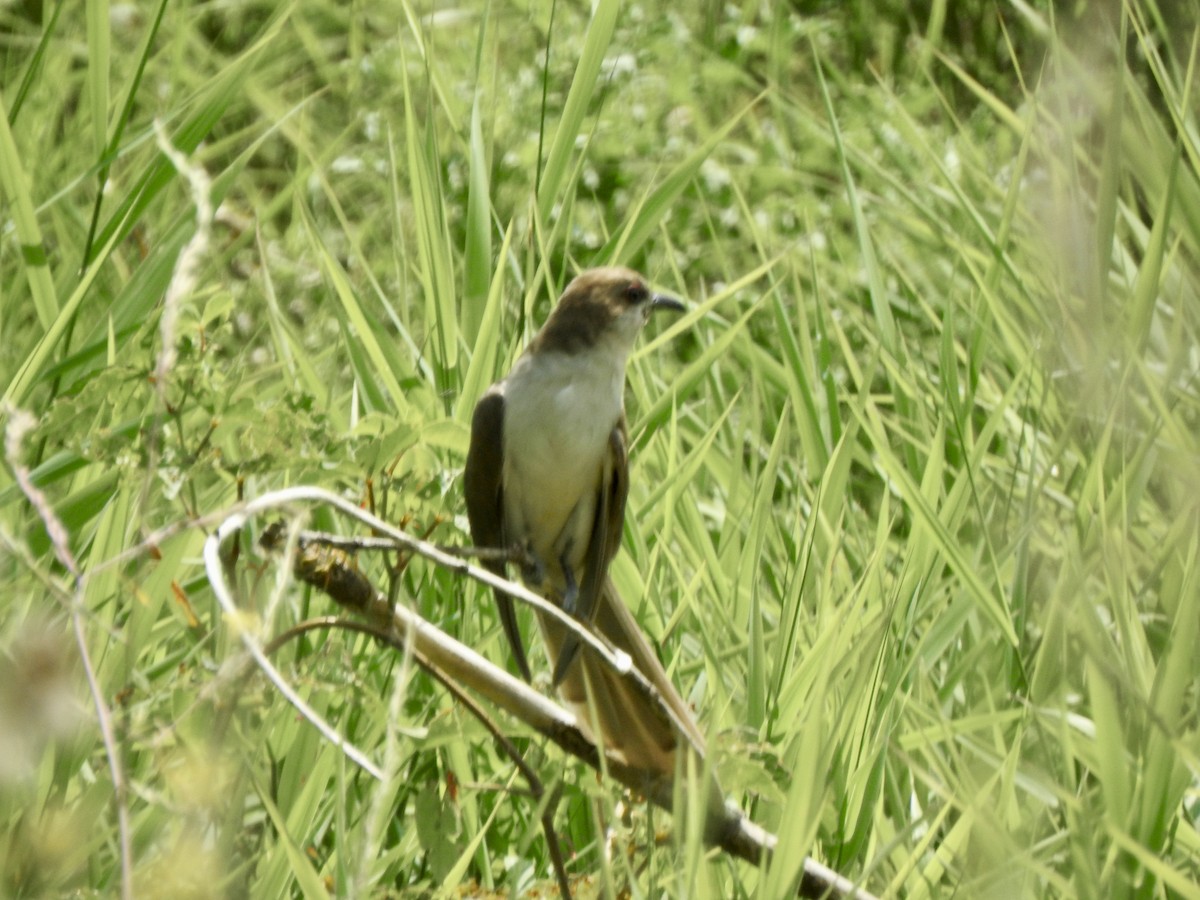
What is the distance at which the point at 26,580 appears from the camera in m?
2.51

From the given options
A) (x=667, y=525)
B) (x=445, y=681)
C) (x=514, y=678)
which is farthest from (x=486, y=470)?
(x=445, y=681)

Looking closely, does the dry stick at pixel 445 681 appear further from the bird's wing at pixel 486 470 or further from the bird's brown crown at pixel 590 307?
the bird's brown crown at pixel 590 307

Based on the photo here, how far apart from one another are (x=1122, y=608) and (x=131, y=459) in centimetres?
144

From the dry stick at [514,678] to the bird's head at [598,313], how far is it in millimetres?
1213

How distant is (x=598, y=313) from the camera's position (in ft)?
10.7

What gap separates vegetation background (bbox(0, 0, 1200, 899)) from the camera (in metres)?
1.88

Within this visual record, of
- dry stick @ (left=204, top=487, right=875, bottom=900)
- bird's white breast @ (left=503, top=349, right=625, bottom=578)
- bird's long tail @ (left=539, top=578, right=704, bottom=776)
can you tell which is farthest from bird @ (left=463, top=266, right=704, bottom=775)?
dry stick @ (left=204, top=487, right=875, bottom=900)

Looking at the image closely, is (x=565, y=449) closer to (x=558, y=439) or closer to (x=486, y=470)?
(x=558, y=439)

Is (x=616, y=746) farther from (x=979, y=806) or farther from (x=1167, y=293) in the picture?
(x=1167, y=293)

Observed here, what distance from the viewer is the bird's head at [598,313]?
3.21m

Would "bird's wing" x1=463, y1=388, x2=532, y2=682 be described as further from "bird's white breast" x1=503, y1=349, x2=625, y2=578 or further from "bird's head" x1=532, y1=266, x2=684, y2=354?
"bird's head" x1=532, y1=266, x2=684, y2=354

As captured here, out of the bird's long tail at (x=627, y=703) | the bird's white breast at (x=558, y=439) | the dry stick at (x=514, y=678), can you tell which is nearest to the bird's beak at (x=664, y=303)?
the bird's white breast at (x=558, y=439)

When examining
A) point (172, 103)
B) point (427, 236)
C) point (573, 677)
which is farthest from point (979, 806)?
point (172, 103)

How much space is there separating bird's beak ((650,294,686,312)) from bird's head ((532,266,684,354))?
2 centimetres
